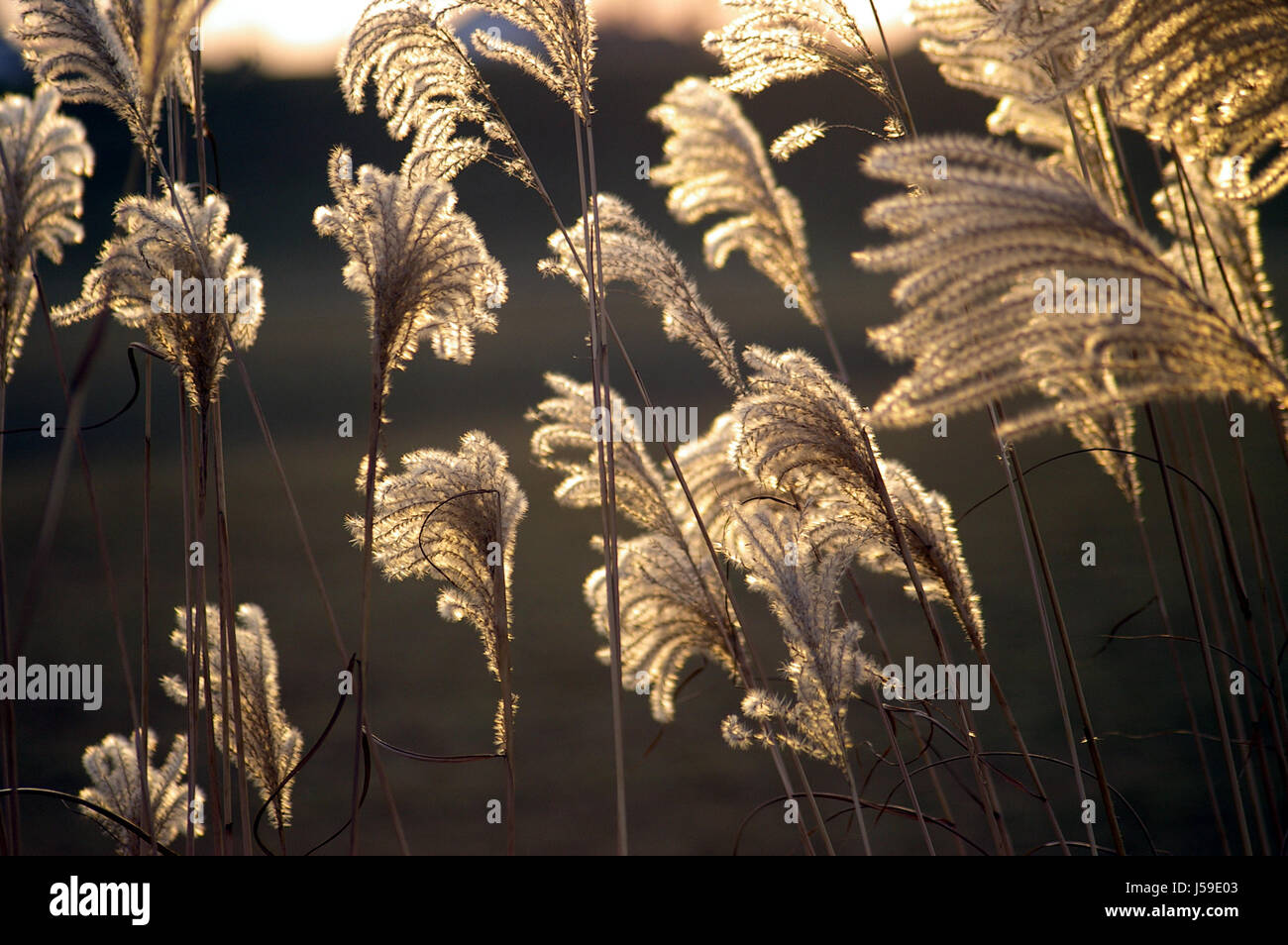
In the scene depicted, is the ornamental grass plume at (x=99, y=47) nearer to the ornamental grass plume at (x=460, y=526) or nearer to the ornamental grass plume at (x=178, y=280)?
the ornamental grass plume at (x=178, y=280)

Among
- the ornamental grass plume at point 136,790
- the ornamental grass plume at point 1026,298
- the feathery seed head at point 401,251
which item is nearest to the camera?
the ornamental grass plume at point 1026,298

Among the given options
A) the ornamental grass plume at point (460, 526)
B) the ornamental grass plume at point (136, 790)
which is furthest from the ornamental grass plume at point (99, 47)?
the ornamental grass plume at point (136, 790)

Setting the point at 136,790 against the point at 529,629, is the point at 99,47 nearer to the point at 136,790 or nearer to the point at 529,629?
the point at 136,790

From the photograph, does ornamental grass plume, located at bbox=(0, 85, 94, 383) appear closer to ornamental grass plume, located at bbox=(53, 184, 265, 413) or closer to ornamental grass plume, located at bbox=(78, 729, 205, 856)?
ornamental grass plume, located at bbox=(53, 184, 265, 413)

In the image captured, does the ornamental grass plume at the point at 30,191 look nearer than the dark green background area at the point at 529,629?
Yes

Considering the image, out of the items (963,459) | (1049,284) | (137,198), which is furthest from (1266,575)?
(963,459)

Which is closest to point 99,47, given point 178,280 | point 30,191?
point 30,191

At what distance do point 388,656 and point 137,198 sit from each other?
3.45m

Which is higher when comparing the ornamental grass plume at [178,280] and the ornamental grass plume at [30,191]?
the ornamental grass plume at [30,191]

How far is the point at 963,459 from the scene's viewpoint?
6.89 metres

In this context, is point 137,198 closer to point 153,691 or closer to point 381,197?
point 381,197

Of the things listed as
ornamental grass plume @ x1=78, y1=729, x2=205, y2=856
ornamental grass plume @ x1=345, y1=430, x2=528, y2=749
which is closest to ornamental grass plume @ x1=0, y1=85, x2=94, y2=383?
ornamental grass plume @ x1=345, y1=430, x2=528, y2=749

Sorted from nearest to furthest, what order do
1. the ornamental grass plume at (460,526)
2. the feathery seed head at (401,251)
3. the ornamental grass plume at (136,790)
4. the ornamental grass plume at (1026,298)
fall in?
the ornamental grass plume at (1026,298), the feathery seed head at (401,251), the ornamental grass plume at (460,526), the ornamental grass plume at (136,790)

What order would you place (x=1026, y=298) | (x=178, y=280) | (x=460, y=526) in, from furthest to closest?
(x=460, y=526)
(x=178, y=280)
(x=1026, y=298)
